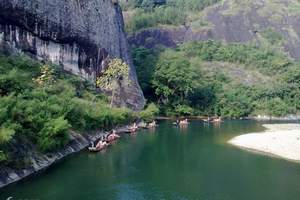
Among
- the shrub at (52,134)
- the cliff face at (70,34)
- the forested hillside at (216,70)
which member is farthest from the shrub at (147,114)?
the shrub at (52,134)

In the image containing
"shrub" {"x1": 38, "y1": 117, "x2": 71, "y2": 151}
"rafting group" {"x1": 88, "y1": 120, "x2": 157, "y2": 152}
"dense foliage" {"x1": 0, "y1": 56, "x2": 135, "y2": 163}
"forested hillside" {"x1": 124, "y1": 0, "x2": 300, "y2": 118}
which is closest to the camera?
"dense foliage" {"x1": 0, "y1": 56, "x2": 135, "y2": 163}

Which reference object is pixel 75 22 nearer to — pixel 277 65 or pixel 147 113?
pixel 147 113

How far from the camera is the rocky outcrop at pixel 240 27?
135 metres

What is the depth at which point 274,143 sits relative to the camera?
51.0m

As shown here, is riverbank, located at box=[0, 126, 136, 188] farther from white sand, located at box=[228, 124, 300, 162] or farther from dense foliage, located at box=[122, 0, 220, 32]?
dense foliage, located at box=[122, 0, 220, 32]

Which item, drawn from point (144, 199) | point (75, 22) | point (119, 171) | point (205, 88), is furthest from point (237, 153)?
point (205, 88)

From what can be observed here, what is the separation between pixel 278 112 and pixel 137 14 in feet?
226

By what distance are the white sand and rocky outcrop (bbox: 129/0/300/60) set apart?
252ft

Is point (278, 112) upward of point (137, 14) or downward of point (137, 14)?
downward

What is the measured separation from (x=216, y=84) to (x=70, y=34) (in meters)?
46.8

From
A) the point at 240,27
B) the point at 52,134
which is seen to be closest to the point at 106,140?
the point at 52,134

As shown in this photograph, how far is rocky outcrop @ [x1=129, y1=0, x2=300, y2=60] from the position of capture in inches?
5310

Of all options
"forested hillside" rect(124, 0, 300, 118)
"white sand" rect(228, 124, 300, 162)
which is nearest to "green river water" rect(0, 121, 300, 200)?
"white sand" rect(228, 124, 300, 162)

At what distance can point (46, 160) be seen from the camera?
36812mm
